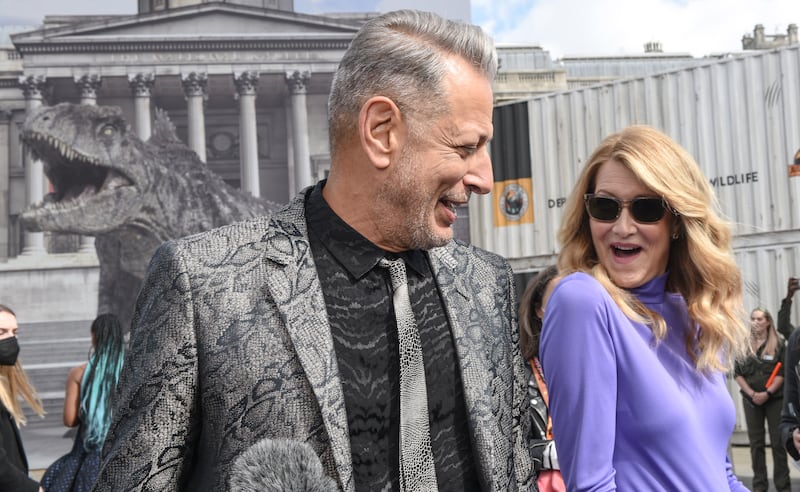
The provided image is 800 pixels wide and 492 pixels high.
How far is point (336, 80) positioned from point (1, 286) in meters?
18.9

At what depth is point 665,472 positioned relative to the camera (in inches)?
80.0

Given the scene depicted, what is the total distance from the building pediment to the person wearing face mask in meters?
16.3

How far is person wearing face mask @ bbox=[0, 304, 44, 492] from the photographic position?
169 inches

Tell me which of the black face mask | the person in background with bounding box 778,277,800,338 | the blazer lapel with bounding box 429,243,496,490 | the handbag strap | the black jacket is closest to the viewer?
the blazer lapel with bounding box 429,243,496,490

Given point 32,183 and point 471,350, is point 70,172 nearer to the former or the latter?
point 32,183

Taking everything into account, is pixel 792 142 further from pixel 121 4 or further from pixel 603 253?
pixel 121 4

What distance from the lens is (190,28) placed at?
21.2 metres

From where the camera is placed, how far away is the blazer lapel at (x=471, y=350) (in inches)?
65.3

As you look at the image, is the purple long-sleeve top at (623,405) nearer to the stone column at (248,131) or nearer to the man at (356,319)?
the man at (356,319)

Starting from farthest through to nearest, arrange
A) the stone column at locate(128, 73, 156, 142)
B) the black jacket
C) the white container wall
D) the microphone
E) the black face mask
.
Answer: the stone column at locate(128, 73, 156, 142), the white container wall, the black face mask, the black jacket, the microphone

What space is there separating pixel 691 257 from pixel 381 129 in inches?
40.6

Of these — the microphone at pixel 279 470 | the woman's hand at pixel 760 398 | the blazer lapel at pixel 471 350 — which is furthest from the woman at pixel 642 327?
the woman's hand at pixel 760 398

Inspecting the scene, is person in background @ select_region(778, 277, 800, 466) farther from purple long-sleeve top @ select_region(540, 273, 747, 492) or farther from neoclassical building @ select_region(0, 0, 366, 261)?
neoclassical building @ select_region(0, 0, 366, 261)

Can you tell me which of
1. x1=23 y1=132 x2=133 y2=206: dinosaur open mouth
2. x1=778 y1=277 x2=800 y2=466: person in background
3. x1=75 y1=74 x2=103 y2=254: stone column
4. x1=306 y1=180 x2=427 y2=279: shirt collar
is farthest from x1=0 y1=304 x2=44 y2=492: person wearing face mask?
x1=75 y1=74 x2=103 y2=254: stone column
